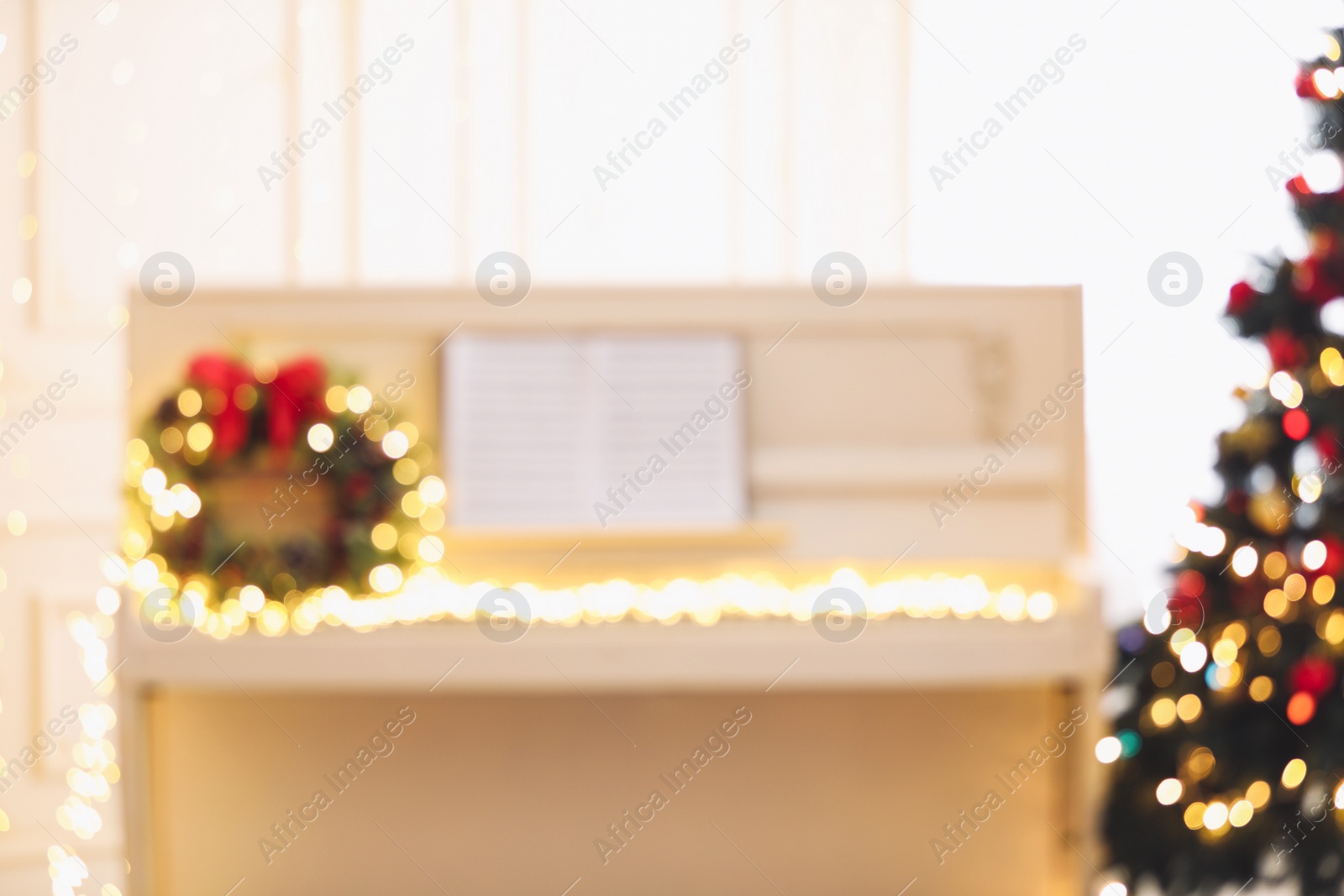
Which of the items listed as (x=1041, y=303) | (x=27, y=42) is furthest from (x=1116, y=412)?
(x=27, y=42)

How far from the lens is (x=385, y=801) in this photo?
2.07 m

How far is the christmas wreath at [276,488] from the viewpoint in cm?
185

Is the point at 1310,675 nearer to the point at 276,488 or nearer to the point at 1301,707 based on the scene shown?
the point at 1301,707

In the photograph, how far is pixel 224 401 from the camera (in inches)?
74.1

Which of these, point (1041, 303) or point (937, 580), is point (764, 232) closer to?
point (1041, 303)

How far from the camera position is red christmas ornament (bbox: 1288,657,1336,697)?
195 cm

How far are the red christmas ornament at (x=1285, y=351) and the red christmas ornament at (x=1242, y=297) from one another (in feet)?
0.24

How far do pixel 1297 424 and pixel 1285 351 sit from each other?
15 cm

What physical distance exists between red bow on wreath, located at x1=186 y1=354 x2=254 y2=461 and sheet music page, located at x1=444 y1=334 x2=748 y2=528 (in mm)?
402

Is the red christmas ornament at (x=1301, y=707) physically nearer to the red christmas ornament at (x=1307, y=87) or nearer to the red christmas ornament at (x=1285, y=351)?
the red christmas ornament at (x=1285, y=351)

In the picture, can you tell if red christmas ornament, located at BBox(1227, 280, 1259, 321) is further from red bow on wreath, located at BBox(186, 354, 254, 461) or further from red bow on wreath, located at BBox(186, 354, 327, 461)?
red bow on wreath, located at BBox(186, 354, 254, 461)

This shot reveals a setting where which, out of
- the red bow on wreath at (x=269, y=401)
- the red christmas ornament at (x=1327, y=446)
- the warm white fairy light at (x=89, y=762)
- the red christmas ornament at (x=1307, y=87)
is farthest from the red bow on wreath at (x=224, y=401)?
the red christmas ornament at (x=1307, y=87)

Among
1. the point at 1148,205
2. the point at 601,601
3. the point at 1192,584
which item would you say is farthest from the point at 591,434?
the point at 1148,205

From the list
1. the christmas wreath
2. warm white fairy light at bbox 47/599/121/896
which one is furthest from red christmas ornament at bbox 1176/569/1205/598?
warm white fairy light at bbox 47/599/121/896
